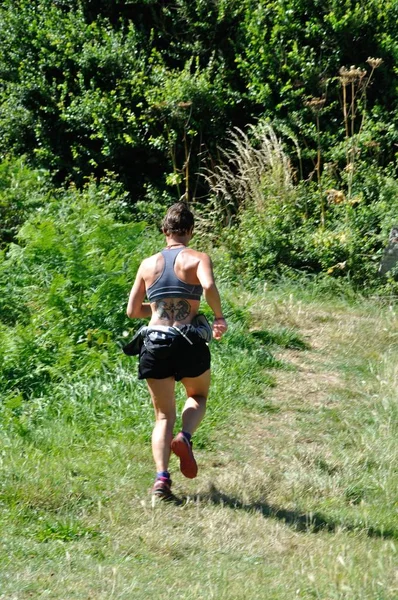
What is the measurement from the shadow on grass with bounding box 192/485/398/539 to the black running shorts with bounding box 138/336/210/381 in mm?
760

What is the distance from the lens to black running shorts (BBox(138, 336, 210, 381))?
17.8ft

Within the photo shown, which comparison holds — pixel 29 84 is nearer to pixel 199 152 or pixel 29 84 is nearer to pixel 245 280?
pixel 199 152

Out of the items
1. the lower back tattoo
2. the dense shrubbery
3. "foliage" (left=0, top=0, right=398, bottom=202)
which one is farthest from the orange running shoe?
"foliage" (left=0, top=0, right=398, bottom=202)

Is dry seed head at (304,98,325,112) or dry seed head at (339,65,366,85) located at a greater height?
dry seed head at (339,65,366,85)

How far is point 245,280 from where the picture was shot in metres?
10.7

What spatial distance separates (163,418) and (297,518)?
969 millimetres

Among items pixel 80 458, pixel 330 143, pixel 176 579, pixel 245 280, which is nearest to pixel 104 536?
pixel 176 579

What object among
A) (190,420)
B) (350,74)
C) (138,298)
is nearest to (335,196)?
(350,74)

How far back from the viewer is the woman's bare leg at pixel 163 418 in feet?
18.0

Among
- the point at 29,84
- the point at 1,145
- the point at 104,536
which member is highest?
the point at 29,84

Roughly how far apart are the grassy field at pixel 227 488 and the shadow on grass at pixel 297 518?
12 mm

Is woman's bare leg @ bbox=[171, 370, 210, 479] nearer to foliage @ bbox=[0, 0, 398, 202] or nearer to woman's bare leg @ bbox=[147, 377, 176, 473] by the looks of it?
woman's bare leg @ bbox=[147, 377, 176, 473]

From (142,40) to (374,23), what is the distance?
11.4 feet

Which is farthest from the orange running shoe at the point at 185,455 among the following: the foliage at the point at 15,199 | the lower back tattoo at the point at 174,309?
the foliage at the point at 15,199
